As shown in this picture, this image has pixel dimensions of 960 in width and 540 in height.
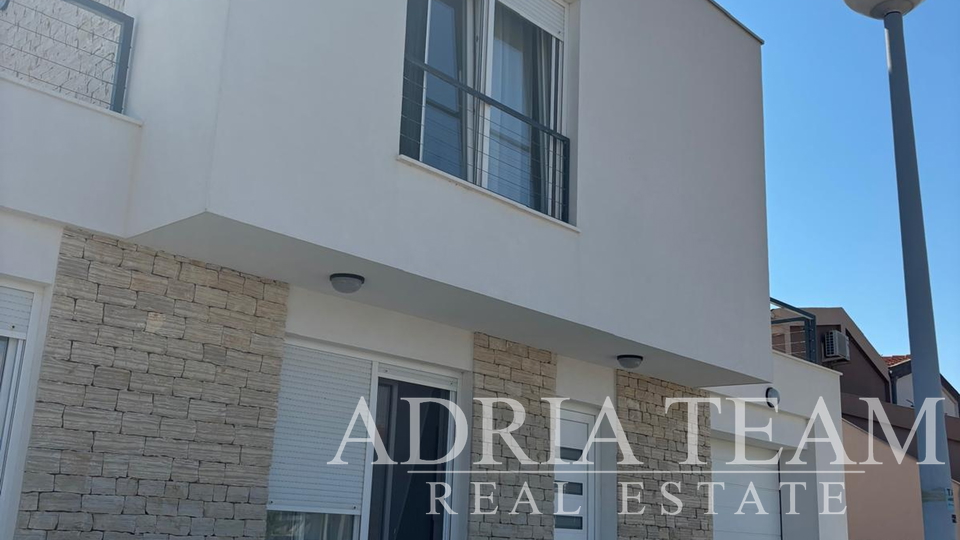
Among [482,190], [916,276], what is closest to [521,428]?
[482,190]

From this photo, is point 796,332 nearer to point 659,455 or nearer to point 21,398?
point 659,455

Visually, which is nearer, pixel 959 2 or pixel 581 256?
pixel 959 2

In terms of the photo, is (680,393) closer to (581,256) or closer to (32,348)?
(581,256)

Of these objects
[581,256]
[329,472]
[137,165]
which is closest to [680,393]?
[581,256]

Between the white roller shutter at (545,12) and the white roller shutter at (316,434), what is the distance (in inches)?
138

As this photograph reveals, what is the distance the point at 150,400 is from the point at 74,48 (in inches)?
116

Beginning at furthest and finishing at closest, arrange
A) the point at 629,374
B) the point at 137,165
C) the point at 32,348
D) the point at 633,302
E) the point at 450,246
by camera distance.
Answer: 1. the point at 629,374
2. the point at 633,302
3. the point at 450,246
4. the point at 137,165
5. the point at 32,348

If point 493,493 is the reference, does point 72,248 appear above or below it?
above

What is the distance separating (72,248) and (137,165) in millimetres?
703

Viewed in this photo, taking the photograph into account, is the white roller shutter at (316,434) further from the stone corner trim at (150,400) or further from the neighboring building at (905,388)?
the neighboring building at (905,388)

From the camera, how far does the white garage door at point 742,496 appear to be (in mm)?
12039

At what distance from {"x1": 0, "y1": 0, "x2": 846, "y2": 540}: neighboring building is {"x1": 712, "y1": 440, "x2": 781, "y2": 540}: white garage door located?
2.77 ft

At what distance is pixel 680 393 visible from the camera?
37.3ft

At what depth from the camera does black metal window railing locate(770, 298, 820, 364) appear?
13961mm
